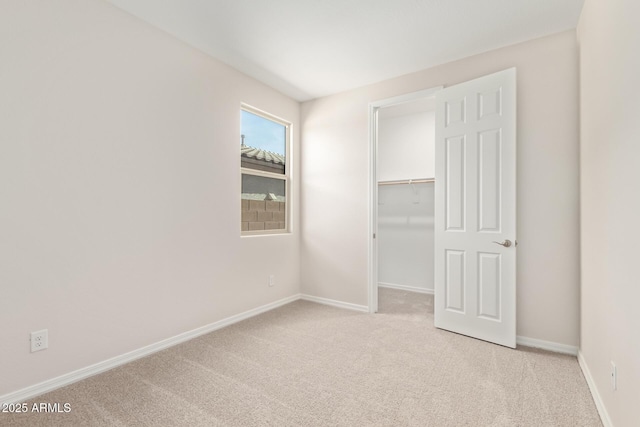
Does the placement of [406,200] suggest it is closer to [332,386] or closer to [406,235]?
[406,235]

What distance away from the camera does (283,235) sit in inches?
148

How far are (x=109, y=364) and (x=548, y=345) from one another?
3398 millimetres

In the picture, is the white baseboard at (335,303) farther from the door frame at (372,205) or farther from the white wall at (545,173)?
the white wall at (545,173)

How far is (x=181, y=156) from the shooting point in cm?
264

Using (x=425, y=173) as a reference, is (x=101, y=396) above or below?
below

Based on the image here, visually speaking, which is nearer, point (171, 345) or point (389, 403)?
point (389, 403)

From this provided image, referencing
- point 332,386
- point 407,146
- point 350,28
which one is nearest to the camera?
point 332,386

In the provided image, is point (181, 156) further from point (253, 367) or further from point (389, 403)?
point (389, 403)

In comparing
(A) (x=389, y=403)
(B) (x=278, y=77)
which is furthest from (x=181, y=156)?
(A) (x=389, y=403)

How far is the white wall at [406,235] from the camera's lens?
4359 millimetres

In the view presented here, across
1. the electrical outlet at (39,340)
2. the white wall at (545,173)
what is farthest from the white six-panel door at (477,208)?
the electrical outlet at (39,340)

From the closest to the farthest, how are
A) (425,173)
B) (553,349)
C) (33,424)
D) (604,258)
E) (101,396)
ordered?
(33,424), (604,258), (101,396), (553,349), (425,173)

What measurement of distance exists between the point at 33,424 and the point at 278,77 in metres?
3.30

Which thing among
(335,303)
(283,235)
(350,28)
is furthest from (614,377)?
(283,235)
